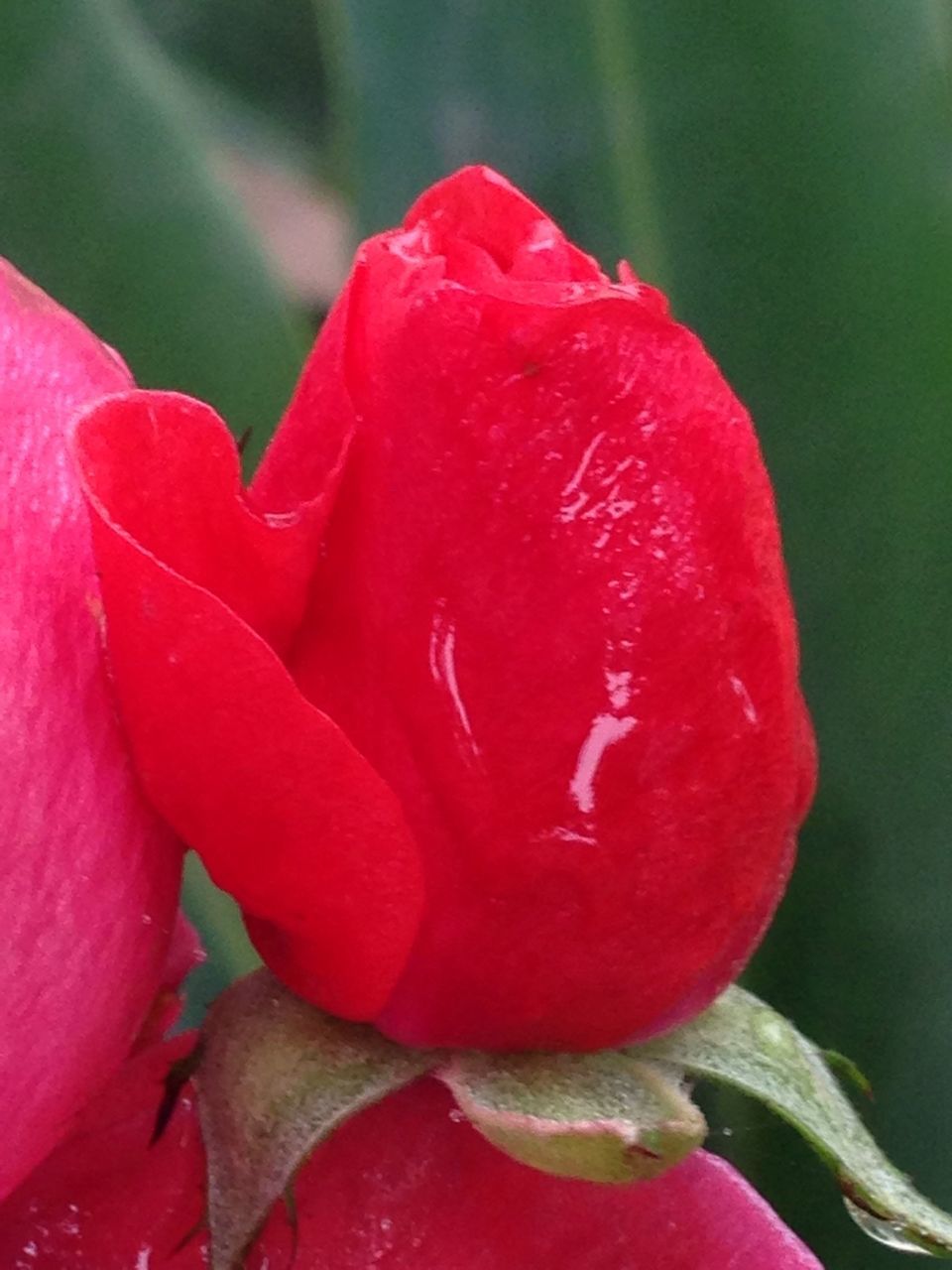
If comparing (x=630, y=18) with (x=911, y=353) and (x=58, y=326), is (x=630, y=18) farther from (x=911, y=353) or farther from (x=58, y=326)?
(x=58, y=326)

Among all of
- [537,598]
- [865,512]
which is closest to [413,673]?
[537,598]

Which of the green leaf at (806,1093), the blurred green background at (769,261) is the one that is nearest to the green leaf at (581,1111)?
the green leaf at (806,1093)

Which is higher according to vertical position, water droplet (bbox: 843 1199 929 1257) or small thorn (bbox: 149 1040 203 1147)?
water droplet (bbox: 843 1199 929 1257)

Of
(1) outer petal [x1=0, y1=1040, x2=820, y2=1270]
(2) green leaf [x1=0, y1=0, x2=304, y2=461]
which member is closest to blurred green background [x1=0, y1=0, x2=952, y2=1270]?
(2) green leaf [x1=0, y1=0, x2=304, y2=461]

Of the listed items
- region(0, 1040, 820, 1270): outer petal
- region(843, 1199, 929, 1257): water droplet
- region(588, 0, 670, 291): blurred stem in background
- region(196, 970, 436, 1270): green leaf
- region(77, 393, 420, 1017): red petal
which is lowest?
region(0, 1040, 820, 1270): outer petal

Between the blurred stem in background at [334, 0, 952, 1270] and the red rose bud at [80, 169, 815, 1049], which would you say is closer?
the red rose bud at [80, 169, 815, 1049]

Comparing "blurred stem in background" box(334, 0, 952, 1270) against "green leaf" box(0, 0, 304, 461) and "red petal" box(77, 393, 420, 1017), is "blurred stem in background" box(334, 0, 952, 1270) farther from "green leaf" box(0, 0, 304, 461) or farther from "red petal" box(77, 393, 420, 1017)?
"red petal" box(77, 393, 420, 1017)

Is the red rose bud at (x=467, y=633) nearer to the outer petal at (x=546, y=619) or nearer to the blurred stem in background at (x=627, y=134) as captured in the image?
the outer petal at (x=546, y=619)
